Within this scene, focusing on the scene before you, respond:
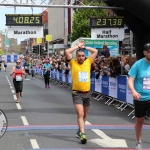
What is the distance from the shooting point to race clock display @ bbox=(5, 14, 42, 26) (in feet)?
67.7

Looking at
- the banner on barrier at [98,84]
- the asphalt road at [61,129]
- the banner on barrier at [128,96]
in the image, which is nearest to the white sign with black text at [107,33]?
the banner on barrier at [98,84]

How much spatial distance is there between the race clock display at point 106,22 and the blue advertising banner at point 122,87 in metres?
4.66

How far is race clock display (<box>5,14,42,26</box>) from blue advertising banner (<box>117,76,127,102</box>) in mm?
7477

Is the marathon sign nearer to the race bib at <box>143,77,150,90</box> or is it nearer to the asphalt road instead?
the asphalt road

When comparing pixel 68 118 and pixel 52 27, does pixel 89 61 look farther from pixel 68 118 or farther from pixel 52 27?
pixel 52 27

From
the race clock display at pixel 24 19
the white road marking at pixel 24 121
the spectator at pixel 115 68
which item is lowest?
the white road marking at pixel 24 121

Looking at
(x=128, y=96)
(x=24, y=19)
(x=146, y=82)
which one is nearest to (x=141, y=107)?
(x=146, y=82)

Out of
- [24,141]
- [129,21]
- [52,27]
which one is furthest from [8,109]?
[52,27]

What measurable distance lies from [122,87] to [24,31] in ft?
27.3

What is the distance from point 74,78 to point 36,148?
5.47 feet

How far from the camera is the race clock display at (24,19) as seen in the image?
20.6 m

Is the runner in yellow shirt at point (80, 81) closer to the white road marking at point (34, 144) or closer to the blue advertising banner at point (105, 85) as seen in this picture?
the white road marking at point (34, 144)

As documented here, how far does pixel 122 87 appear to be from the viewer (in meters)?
14.2

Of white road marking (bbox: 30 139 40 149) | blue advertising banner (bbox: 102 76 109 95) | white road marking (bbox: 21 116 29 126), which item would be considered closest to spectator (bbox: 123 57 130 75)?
blue advertising banner (bbox: 102 76 109 95)
